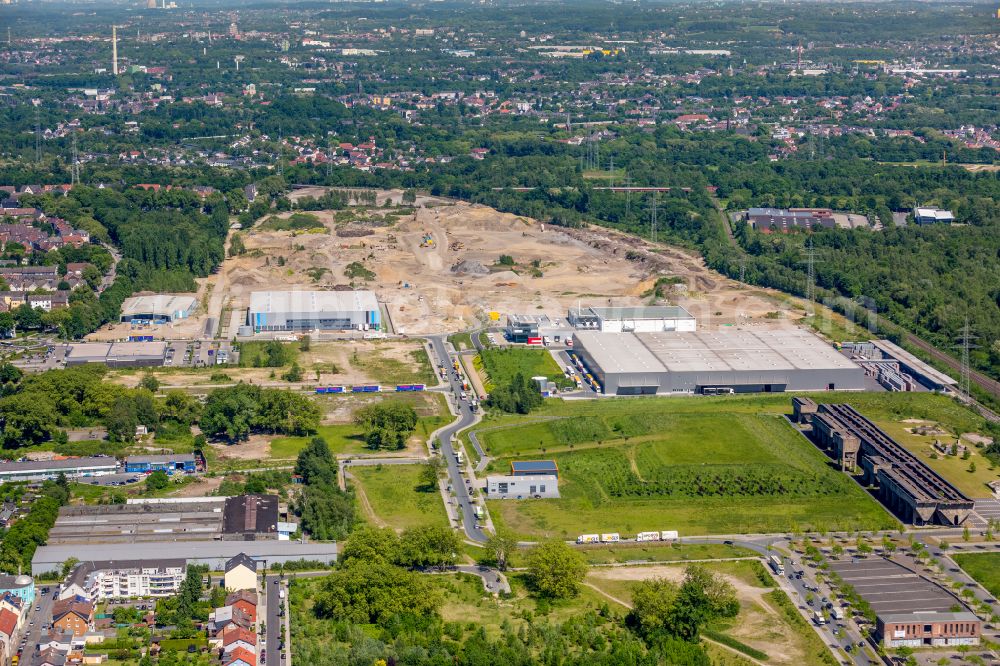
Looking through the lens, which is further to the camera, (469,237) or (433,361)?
(469,237)

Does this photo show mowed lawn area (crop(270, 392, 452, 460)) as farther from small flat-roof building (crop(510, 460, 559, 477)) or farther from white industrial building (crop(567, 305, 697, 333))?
white industrial building (crop(567, 305, 697, 333))

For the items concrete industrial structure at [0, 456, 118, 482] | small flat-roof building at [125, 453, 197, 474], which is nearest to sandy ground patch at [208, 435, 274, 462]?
small flat-roof building at [125, 453, 197, 474]

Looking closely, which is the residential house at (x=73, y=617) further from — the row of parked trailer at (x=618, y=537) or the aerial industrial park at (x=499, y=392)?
the row of parked trailer at (x=618, y=537)

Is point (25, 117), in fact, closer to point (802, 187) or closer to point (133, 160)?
point (133, 160)

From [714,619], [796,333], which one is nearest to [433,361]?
[796,333]

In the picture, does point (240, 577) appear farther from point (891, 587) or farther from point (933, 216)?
point (933, 216)

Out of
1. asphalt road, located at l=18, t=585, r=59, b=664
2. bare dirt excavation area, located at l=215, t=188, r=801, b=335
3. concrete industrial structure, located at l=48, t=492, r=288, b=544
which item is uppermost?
concrete industrial structure, located at l=48, t=492, r=288, b=544

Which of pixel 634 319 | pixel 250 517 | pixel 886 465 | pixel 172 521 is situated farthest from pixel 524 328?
pixel 172 521
